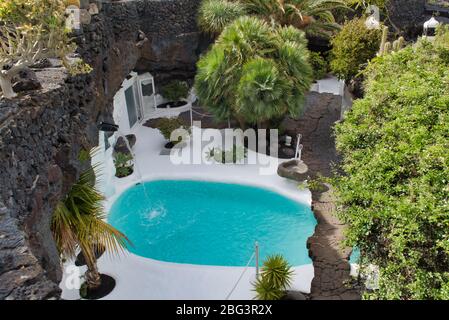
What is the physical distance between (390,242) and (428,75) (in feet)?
17.3

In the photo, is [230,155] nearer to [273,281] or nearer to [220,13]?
[220,13]

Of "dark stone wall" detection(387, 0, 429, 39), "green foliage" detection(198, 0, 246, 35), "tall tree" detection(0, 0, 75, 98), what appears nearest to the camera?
"tall tree" detection(0, 0, 75, 98)

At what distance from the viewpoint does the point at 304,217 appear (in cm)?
1389

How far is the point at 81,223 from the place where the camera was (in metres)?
9.26

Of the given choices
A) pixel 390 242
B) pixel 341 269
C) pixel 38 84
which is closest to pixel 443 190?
pixel 390 242

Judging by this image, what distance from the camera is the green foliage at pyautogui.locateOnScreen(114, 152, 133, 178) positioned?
1619 centimetres

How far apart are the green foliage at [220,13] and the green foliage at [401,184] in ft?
38.0

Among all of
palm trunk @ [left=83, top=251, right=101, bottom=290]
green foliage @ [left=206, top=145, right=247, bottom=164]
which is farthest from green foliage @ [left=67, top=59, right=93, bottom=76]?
green foliage @ [left=206, top=145, right=247, bottom=164]

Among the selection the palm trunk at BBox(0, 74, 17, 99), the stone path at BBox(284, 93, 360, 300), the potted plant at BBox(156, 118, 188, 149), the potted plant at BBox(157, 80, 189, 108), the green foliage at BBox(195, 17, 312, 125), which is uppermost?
the palm trunk at BBox(0, 74, 17, 99)

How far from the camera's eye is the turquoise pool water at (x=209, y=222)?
489 inches

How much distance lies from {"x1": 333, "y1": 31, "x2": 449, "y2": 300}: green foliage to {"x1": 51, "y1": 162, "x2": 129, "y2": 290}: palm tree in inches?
215

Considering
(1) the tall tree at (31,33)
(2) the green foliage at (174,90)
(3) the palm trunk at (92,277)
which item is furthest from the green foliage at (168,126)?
(1) the tall tree at (31,33)

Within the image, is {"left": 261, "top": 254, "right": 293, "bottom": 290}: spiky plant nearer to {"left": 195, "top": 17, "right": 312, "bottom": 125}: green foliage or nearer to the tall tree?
the tall tree
